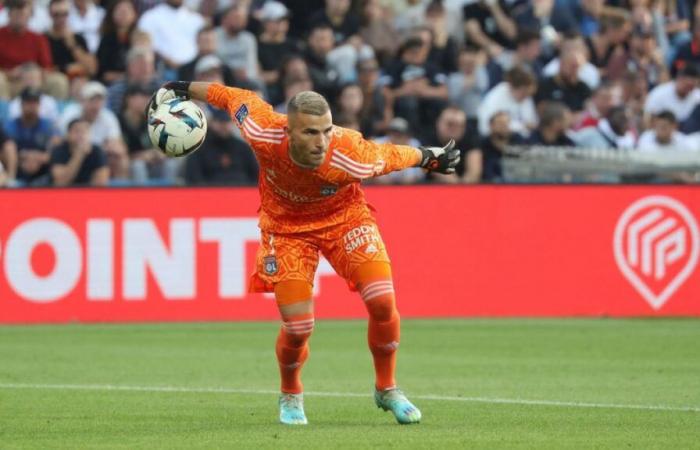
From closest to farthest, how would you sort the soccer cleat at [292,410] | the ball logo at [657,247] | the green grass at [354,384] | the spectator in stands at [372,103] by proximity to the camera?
the green grass at [354,384] < the soccer cleat at [292,410] < the ball logo at [657,247] < the spectator in stands at [372,103]

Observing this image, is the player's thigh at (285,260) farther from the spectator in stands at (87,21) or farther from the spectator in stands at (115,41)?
the spectator in stands at (87,21)

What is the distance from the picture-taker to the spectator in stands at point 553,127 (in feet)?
65.5

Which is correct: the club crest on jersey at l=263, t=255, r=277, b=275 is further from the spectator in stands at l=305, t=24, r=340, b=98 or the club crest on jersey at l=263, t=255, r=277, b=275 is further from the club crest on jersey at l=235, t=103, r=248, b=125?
the spectator in stands at l=305, t=24, r=340, b=98

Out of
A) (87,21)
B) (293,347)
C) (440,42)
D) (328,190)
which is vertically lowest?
(440,42)

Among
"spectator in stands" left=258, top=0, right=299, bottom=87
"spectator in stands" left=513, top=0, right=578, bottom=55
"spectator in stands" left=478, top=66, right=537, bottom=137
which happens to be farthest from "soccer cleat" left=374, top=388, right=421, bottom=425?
"spectator in stands" left=513, top=0, right=578, bottom=55

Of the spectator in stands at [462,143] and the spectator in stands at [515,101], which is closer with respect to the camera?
the spectator in stands at [462,143]

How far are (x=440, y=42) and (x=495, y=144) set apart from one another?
3.40 m

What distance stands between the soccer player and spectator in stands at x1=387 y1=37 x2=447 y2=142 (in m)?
11.8

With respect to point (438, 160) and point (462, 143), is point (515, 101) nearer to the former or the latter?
point (462, 143)

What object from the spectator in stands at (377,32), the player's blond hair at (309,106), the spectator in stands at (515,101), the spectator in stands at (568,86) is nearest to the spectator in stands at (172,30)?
the spectator in stands at (377,32)

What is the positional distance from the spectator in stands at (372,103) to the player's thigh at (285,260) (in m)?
11.3

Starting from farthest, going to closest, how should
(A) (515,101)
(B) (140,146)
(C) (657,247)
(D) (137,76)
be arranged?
(A) (515,101) < (D) (137,76) < (B) (140,146) < (C) (657,247)

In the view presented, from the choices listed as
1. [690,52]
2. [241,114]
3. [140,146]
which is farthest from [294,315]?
[690,52]

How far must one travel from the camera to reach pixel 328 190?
950 cm
